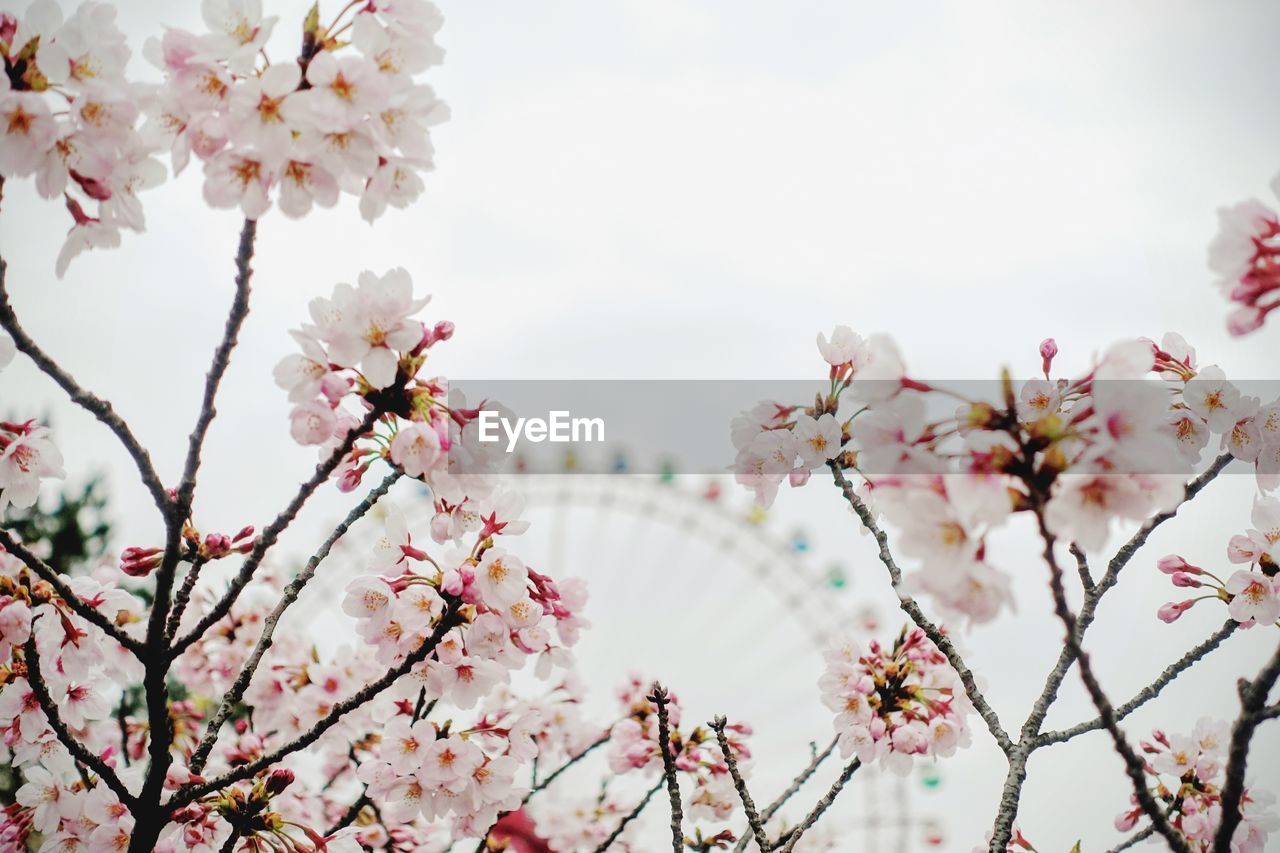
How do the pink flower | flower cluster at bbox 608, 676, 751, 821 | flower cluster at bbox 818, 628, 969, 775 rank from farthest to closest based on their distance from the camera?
flower cluster at bbox 608, 676, 751, 821 → flower cluster at bbox 818, 628, 969, 775 → the pink flower

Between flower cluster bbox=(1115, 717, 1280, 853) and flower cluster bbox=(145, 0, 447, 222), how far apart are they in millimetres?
2033

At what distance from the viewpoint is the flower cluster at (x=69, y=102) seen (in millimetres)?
1042

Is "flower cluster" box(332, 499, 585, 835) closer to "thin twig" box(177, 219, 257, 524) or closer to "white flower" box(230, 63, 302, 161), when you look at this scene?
"thin twig" box(177, 219, 257, 524)

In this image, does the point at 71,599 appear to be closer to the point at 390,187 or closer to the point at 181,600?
the point at 181,600

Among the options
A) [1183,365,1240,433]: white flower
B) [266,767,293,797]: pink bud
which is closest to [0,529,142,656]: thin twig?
[266,767,293,797]: pink bud

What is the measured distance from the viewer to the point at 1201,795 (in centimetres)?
195

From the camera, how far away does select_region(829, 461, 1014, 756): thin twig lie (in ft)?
4.82

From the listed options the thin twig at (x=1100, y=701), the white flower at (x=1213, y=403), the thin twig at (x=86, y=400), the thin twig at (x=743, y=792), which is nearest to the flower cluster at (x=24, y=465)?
the thin twig at (x=86, y=400)

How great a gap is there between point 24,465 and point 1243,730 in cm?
190

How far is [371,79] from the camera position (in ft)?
3.47

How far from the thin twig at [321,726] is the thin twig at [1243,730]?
1.14 meters

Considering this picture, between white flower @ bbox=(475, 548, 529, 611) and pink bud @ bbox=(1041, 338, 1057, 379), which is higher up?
pink bud @ bbox=(1041, 338, 1057, 379)

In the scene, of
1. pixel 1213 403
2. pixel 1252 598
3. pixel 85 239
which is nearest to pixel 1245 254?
pixel 1213 403

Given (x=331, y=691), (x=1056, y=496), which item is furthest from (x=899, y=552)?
(x=331, y=691)
